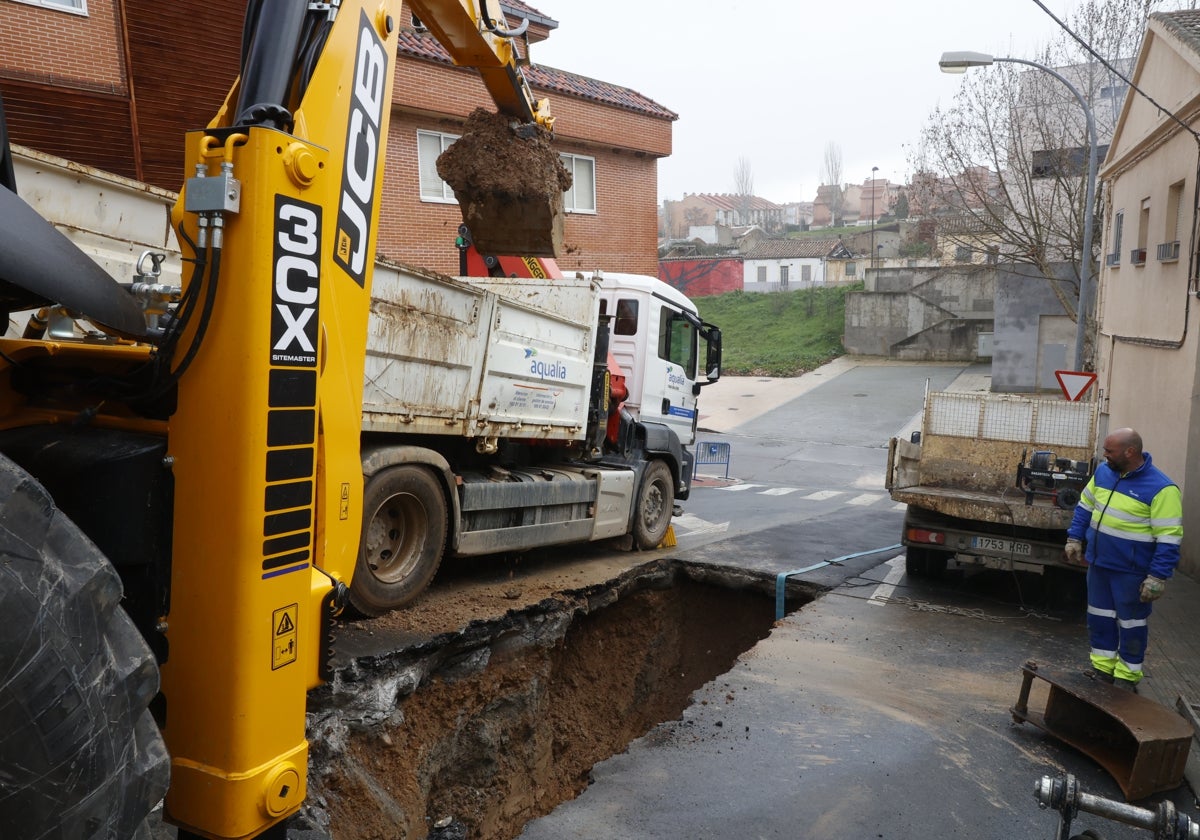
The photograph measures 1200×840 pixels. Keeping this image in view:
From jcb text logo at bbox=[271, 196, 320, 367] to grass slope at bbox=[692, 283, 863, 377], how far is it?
32.9 m

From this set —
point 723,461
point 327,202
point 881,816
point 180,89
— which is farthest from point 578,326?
point 723,461

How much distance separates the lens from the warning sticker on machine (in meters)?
2.64

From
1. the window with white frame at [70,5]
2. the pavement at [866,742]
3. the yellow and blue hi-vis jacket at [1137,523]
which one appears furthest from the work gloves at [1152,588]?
the window with white frame at [70,5]

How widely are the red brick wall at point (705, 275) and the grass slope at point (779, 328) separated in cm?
699

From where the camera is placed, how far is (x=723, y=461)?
2116 cm

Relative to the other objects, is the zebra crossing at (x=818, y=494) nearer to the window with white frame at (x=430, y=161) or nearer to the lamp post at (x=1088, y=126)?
the lamp post at (x=1088, y=126)

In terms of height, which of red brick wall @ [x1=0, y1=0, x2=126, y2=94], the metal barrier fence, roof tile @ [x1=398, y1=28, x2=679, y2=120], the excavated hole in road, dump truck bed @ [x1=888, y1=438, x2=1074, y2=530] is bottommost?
the excavated hole in road

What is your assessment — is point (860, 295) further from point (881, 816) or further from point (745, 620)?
point (881, 816)

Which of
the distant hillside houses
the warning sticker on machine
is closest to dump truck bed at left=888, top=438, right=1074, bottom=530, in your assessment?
the warning sticker on machine

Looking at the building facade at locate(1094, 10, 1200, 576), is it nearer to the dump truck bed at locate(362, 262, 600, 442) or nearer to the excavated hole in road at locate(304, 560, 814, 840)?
the excavated hole in road at locate(304, 560, 814, 840)

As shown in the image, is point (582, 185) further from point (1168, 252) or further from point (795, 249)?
point (795, 249)

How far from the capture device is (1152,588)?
5.75m

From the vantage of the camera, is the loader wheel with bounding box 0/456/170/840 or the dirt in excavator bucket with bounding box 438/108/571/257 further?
the dirt in excavator bucket with bounding box 438/108/571/257

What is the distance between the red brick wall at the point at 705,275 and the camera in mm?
53594
